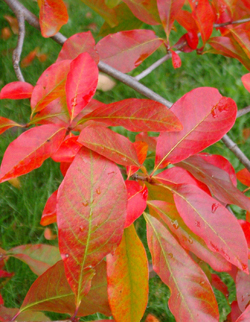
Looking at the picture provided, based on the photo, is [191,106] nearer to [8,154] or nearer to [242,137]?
[8,154]

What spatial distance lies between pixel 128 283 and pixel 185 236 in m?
0.16

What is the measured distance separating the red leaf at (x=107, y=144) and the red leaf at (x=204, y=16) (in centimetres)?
49

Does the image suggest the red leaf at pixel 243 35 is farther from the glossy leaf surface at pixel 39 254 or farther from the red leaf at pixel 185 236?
the glossy leaf surface at pixel 39 254

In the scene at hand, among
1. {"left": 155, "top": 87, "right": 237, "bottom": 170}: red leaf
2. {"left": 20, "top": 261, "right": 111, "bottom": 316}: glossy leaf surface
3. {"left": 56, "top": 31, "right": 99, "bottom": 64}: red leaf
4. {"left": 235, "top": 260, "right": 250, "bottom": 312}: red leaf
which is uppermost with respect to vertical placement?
{"left": 56, "top": 31, "right": 99, "bottom": 64}: red leaf

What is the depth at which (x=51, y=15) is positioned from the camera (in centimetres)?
77

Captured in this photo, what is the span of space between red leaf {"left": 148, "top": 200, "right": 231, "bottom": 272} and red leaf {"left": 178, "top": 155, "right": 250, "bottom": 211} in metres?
0.09

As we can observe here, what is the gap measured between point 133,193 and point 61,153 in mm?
153

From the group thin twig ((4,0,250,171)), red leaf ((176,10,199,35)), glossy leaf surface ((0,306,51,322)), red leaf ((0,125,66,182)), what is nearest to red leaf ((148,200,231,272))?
red leaf ((0,125,66,182))

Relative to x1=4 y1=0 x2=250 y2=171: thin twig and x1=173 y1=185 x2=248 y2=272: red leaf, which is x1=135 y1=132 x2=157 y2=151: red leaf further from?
x1=173 y1=185 x2=248 y2=272: red leaf

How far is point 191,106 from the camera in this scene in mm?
674

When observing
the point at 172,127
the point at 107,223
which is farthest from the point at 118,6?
the point at 107,223

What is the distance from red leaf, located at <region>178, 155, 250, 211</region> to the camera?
68 centimetres

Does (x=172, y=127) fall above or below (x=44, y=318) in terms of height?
above

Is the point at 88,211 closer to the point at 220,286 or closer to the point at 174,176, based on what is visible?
the point at 174,176
